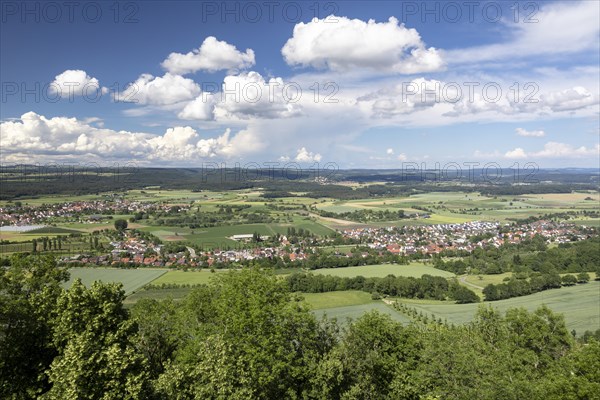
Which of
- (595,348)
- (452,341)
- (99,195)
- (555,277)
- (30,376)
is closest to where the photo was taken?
(30,376)

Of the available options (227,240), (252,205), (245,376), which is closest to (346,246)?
(227,240)

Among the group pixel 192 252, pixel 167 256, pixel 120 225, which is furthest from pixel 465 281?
pixel 120 225

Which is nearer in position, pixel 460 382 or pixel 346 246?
pixel 460 382

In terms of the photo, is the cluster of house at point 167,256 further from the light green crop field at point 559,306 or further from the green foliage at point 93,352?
the green foliage at point 93,352

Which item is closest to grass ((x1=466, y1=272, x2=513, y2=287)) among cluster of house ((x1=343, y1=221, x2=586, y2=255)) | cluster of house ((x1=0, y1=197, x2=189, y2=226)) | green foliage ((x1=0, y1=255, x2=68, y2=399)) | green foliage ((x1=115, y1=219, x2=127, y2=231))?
cluster of house ((x1=343, y1=221, x2=586, y2=255))

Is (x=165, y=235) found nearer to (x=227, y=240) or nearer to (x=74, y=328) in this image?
(x=227, y=240)

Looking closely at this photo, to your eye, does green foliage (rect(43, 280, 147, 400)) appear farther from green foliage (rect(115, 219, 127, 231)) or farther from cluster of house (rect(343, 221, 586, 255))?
green foliage (rect(115, 219, 127, 231))

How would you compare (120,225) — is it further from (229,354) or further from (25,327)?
(229,354)
